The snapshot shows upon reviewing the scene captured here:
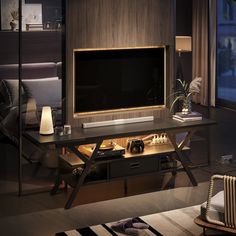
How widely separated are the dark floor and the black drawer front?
220mm

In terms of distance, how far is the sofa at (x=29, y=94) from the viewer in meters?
5.17

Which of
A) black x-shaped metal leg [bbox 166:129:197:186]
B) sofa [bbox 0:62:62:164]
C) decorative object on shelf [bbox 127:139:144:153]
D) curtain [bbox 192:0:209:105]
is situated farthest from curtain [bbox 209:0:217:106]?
sofa [bbox 0:62:62:164]

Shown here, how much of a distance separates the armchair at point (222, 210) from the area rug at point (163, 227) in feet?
0.95

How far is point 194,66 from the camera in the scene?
6758 millimetres

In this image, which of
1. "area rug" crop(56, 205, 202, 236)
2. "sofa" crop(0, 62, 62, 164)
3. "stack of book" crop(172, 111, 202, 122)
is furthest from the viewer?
"stack of book" crop(172, 111, 202, 122)

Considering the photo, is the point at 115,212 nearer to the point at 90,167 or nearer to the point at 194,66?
the point at 90,167

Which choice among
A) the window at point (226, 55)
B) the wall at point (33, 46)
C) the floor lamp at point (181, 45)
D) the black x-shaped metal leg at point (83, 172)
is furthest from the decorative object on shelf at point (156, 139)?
the window at point (226, 55)

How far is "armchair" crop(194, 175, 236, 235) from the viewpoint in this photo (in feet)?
13.0

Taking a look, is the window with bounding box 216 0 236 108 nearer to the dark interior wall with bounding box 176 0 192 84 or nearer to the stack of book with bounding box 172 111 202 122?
the dark interior wall with bounding box 176 0 192 84

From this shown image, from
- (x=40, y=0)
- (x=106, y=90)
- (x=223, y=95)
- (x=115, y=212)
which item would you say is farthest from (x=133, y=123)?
(x=223, y=95)

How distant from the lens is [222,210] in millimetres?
4148

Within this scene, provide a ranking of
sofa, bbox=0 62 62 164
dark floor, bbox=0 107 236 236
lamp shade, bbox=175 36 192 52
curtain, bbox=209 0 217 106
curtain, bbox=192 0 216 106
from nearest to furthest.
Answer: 1. dark floor, bbox=0 107 236 236
2. sofa, bbox=0 62 62 164
3. lamp shade, bbox=175 36 192 52
4. curtain, bbox=192 0 216 106
5. curtain, bbox=209 0 217 106

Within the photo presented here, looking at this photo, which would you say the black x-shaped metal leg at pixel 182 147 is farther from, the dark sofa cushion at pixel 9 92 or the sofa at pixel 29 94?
the dark sofa cushion at pixel 9 92

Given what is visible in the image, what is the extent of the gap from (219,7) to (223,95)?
1342mm
